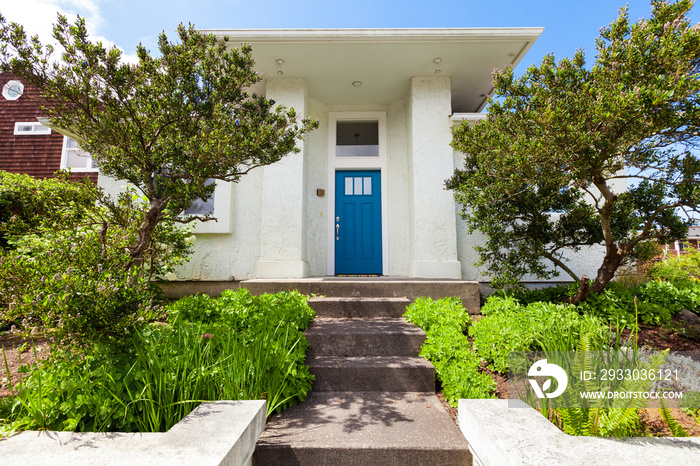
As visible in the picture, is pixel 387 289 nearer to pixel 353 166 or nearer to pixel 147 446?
pixel 353 166

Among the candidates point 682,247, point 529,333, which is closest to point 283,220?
point 529,333

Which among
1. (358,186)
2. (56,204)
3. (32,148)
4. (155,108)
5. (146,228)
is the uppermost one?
(32,148)

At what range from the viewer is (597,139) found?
301 centimetres

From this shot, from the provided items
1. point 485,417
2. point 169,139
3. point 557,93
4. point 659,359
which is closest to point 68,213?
point 169,139

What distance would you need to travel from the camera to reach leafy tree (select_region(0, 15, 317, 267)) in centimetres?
288

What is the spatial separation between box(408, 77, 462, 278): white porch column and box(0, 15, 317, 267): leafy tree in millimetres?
3161

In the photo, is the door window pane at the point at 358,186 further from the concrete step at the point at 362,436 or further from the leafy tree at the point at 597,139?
the concrete step at the point at 362,436

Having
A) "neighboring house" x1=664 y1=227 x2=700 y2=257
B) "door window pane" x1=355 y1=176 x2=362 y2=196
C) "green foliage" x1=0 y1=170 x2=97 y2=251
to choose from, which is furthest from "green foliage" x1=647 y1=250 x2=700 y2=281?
"green foliage" x1=0 y1=170 x2=97 y2=251

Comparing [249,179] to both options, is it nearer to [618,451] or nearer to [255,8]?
[255,8]

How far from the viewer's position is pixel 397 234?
22.2ft

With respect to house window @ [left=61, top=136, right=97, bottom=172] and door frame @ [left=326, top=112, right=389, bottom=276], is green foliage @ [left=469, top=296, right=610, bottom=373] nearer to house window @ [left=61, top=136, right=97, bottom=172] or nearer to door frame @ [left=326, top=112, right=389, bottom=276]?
door frame @ [left=326, top=112, right=389, bottom=276]

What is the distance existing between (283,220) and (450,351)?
3.98 metres

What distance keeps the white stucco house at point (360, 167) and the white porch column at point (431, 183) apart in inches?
0.7

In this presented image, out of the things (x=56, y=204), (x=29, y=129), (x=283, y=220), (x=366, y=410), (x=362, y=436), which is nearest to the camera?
(x=362, y=436)
